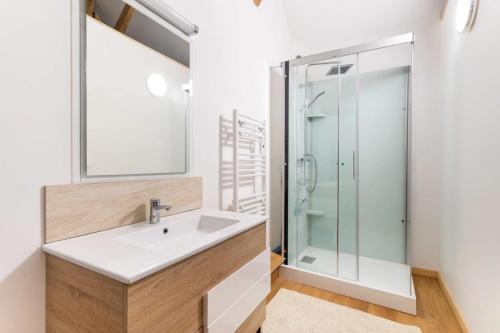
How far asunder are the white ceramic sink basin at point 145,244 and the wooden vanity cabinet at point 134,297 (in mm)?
33

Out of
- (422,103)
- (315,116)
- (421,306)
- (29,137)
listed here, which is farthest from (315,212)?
(29,137)

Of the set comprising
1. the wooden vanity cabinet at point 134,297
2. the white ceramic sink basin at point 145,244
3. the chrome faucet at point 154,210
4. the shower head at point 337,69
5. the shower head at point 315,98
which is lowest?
the wooden vanity cabinet at point 134,297

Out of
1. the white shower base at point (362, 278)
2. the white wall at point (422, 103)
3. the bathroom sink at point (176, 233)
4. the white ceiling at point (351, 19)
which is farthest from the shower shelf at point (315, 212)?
the white ceiling at point (351, 19)

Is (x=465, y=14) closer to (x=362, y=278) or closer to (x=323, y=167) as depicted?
(x=323, y=167)

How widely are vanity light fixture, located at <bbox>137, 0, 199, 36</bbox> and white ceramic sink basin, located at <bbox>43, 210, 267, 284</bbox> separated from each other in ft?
3.66

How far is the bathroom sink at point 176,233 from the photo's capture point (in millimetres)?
1057

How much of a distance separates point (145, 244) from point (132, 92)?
2.44 feet

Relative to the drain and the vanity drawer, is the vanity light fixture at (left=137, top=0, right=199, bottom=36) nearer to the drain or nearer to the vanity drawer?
the vanity drawer

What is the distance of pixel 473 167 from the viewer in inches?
61.2

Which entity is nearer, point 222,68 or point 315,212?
point 222,68

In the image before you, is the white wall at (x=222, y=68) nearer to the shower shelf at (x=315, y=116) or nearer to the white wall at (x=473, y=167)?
the shower shelf at (x=315, y=116)

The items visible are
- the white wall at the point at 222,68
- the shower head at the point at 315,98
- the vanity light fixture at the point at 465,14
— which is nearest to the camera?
the vanity light fixture at the point at 465,14

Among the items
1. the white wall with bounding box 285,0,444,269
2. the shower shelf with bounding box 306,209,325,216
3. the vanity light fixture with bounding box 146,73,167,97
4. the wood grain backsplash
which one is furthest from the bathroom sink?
the white wall with bounding box 285,0,444,269

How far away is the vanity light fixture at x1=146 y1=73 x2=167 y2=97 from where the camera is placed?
4.25 feet
